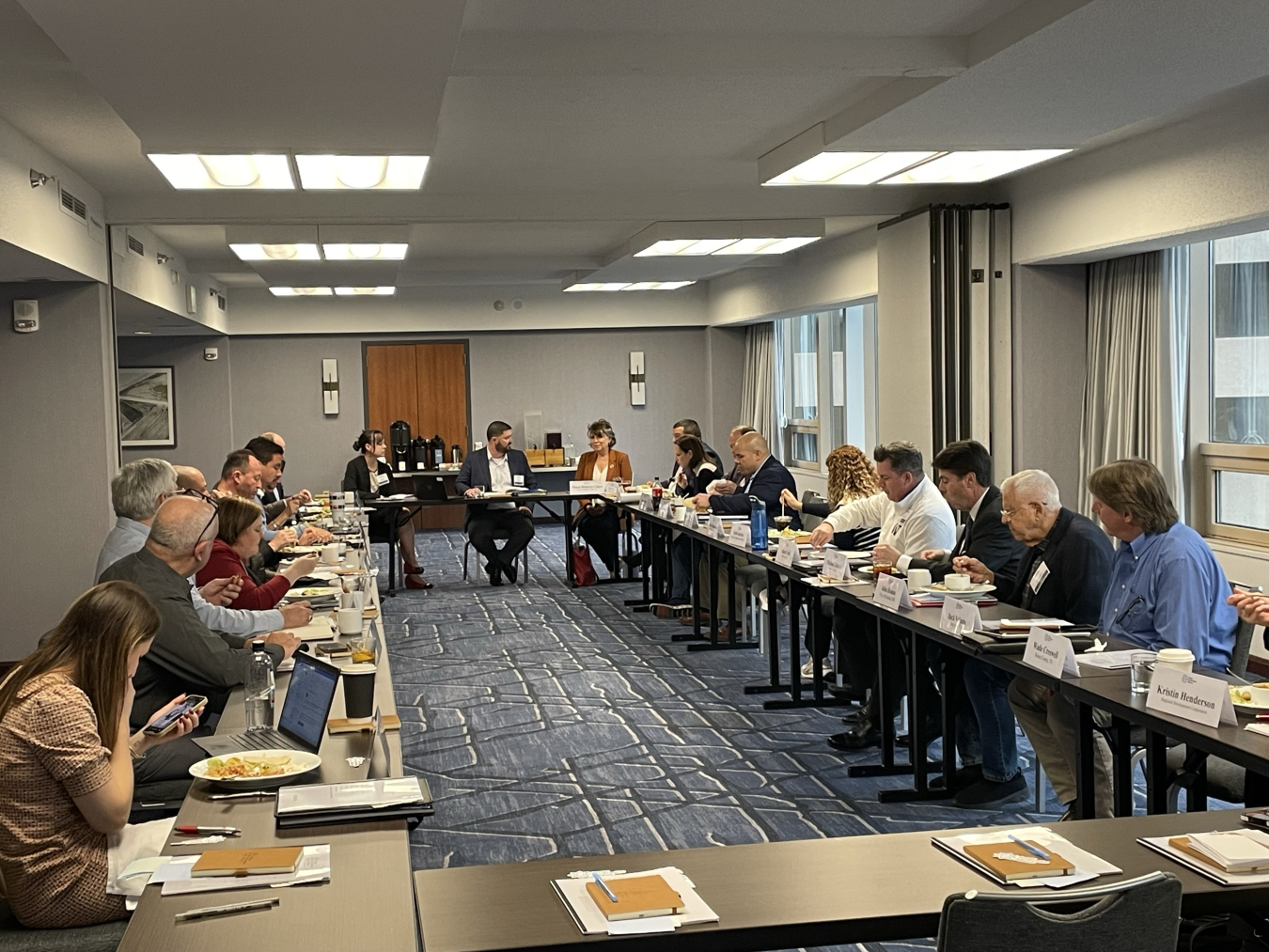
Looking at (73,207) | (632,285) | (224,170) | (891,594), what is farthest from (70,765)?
(632,285)

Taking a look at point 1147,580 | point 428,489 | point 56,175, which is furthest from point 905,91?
point 428,489

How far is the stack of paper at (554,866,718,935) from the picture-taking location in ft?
5.93

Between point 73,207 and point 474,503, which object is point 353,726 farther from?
point 474,503

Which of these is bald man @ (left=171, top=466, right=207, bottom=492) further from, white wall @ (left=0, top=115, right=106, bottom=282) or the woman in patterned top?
the woman in patterned top

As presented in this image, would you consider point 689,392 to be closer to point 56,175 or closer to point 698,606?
point 698,606

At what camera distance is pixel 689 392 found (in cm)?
1569

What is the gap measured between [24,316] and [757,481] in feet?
14.5

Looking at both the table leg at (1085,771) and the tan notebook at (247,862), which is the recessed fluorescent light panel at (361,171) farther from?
the tan notebook at (247,862)

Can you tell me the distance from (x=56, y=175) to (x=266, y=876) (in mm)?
5338

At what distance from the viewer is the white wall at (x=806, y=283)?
10.2 meters

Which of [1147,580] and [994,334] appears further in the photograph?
[994,334]

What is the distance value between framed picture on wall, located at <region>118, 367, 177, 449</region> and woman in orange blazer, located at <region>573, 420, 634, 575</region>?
5.40 m

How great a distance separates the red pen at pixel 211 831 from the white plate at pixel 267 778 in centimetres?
22

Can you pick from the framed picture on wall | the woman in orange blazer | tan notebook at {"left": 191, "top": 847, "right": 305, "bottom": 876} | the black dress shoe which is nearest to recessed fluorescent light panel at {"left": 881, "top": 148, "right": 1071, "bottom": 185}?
the black dress shoe
